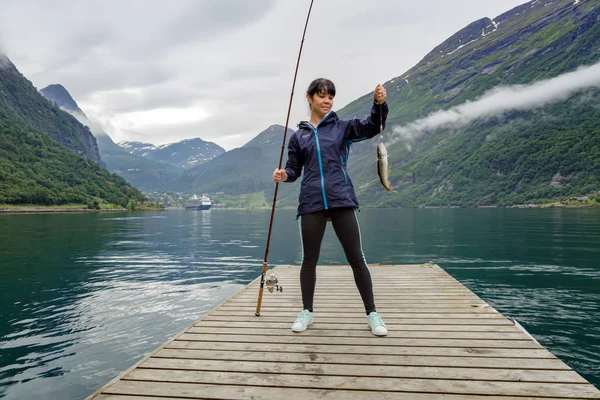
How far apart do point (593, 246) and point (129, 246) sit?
30470mm

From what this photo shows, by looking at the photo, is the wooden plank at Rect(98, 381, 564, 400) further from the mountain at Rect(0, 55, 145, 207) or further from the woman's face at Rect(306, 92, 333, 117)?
the mountain at Rect(0, 55, 145, 207)

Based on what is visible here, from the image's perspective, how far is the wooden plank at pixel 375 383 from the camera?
293 centimetres

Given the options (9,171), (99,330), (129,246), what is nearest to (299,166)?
(99,330)

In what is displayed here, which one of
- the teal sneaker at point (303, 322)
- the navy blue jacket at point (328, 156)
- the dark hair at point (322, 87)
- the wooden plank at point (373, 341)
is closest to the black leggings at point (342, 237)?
the navy blue jacket at point (328, 156)

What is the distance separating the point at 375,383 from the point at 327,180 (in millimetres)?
2218

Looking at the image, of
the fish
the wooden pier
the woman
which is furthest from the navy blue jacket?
the wooden pier

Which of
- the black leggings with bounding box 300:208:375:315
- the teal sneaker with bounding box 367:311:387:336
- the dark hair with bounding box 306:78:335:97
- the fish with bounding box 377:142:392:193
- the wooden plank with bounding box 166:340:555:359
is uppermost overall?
the dark hair with bounding box 306:78:335:97

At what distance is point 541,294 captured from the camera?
456 inches

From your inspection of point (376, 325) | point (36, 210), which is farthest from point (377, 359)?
point (36, 210)

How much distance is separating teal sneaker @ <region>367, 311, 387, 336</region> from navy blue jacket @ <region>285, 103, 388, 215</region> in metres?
1.42

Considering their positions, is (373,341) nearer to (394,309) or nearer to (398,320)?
(398,320)

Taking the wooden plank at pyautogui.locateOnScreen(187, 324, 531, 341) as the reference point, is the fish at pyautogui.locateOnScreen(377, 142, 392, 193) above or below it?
above

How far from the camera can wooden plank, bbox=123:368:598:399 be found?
115 inches

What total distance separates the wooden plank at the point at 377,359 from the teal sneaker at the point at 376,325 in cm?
63
